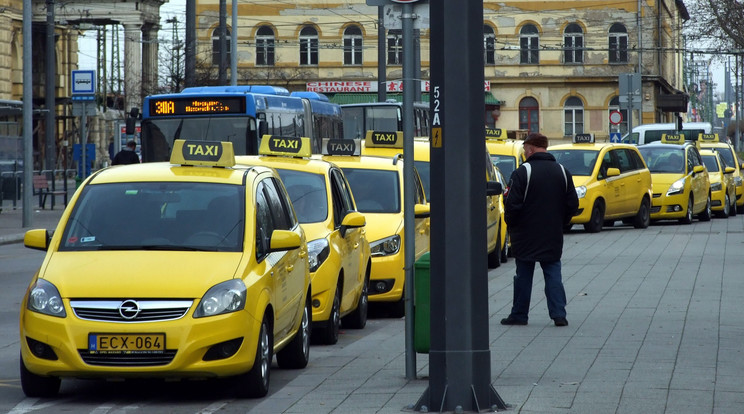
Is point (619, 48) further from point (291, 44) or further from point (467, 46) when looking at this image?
point (467, 46)

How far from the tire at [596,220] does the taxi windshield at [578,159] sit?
2.28ft

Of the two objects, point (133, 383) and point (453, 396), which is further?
point (133, 383)

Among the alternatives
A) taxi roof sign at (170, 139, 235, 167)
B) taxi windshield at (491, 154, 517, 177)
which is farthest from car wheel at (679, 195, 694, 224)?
taxi roof sign at (170, 139, 235, 167)

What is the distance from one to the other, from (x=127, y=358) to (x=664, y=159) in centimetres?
2314

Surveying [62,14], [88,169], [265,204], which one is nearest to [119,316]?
[265,204]

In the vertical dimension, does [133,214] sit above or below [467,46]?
below

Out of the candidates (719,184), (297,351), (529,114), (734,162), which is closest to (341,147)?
(297,351)

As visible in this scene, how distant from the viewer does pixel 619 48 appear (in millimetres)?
74500

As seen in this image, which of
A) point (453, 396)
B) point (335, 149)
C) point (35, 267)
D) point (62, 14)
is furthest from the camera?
point (62, 14)

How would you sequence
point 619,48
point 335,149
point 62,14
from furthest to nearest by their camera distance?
point 619,48
point 62,14
point 335,149

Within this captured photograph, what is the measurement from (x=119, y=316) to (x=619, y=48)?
69.0 meters

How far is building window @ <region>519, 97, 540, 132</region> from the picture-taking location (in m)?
75.8

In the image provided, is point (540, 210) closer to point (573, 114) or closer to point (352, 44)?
point (573, 114)

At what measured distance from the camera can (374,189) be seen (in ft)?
47.0
